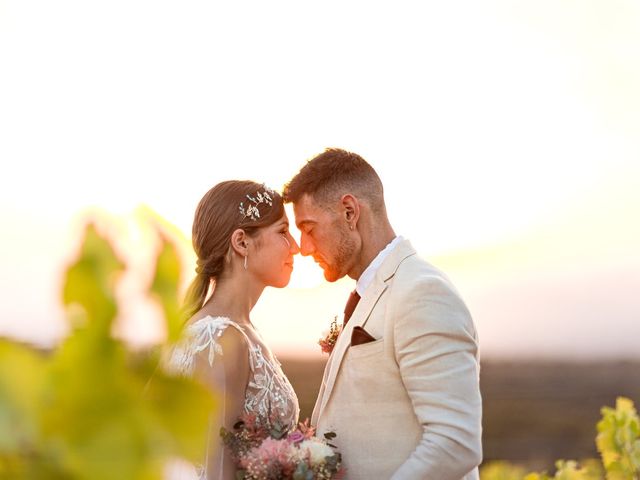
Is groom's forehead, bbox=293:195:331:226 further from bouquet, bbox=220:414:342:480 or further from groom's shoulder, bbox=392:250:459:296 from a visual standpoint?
bouquet, bbox=220:414:342:480

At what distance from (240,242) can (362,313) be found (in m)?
1.14

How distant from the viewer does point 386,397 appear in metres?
4.51

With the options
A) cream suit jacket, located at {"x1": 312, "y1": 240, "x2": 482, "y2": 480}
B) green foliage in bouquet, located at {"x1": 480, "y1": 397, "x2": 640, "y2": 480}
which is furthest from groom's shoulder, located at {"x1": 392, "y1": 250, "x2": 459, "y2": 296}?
green foliage in bouquet, located at {"x1": 480, "y1": 397, "x2": 640, "y2": 480}

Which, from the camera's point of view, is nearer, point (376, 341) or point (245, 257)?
point (376, 341)

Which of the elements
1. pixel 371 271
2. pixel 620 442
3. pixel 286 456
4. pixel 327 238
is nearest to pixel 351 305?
pixel 371 271

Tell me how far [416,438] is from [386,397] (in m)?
0.25

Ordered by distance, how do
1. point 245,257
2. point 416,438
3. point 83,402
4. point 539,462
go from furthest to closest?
point 245,257 < point 416,438 < point 539,462 < point 83,402

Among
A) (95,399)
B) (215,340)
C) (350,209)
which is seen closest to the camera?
(95,399)

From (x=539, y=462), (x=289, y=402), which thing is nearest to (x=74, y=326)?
(x=539, y=462)

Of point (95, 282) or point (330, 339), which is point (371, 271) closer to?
point (330, 339)

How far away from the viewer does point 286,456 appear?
3.89 metres

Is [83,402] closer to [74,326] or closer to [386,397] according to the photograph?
[74,326]

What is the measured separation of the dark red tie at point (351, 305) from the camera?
5.05m

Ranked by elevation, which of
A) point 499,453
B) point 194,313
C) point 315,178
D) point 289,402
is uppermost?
point 315,178
